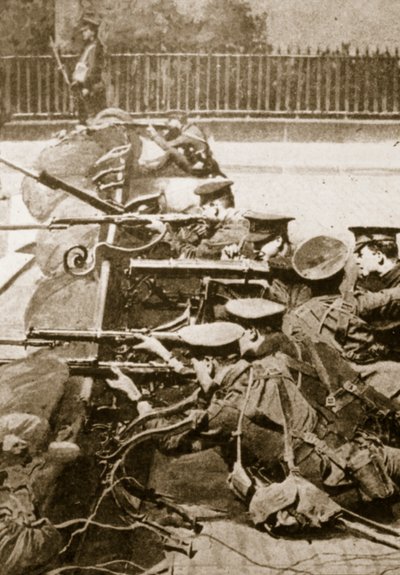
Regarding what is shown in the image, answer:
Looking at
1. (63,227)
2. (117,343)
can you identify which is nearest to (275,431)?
(117,343)

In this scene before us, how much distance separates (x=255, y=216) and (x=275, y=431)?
1.67m

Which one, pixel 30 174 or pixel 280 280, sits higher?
pixel 30 174

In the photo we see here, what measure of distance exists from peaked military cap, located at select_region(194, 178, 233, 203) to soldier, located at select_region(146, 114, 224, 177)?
0.14m

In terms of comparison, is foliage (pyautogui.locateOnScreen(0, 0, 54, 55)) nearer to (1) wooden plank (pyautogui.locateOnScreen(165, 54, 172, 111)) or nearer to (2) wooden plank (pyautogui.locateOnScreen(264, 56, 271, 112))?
(1) wooden plank (pyautogui.locateOnScreen(165, 54, 172, 111))

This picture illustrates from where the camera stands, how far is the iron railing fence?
5.76m

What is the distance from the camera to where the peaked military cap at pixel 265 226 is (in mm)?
5484

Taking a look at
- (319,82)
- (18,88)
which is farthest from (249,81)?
(18,88)

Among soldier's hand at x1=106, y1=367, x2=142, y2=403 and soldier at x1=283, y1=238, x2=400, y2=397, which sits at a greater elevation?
soldier at x1=283, y1=238, x2=400, y2=397

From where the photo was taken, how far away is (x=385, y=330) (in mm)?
5109

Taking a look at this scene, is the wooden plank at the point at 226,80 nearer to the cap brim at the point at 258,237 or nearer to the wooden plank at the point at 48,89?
the cap brim at the point at 258,237

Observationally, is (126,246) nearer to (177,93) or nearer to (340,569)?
(177,93)

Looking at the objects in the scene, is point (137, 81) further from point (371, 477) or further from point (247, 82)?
point (371, 477)

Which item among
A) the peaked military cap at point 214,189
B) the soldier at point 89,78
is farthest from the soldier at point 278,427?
the soldier at point 89,78

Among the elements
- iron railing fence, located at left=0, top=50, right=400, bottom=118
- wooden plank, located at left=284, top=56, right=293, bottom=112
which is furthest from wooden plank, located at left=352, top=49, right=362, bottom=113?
wooden plank, located at left=284, top=56, right=293, bottom=112
